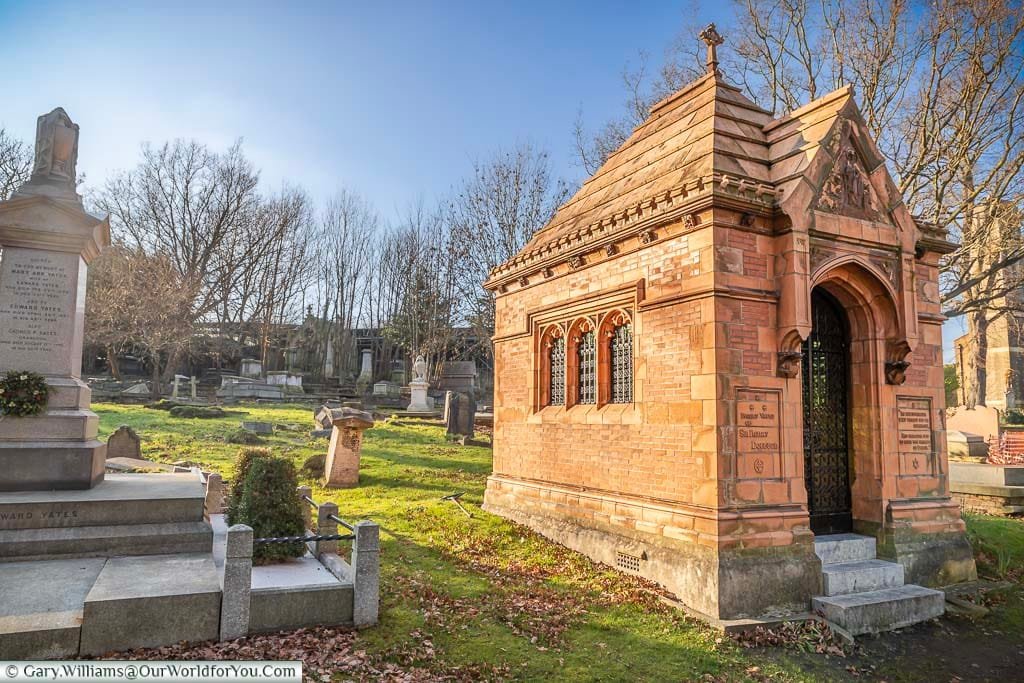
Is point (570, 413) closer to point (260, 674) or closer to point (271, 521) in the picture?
point (271, 521)

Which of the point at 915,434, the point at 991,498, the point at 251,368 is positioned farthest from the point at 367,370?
the point at 915,434

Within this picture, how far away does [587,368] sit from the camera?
37.0 ft

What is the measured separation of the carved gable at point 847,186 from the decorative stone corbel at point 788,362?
220cm

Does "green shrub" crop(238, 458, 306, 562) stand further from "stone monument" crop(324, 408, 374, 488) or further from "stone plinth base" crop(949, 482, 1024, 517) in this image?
"stone plinth base" crop(949, 482, 1024, 517)

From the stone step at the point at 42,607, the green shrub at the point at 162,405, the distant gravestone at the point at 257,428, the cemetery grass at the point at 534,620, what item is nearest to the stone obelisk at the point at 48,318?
the stone step at the point at 42,607

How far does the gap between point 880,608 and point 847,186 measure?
19.0 feet

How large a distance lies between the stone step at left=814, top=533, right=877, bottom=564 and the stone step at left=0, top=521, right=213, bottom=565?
26.8 feet

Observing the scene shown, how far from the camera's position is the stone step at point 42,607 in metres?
5.20

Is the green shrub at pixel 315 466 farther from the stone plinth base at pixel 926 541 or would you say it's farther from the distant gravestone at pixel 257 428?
the stone plinth base at pixel 926 541

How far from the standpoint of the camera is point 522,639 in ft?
22.2

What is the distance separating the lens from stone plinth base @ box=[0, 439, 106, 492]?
26.5ft

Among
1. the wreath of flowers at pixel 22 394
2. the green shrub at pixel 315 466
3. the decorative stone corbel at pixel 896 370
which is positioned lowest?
the green shrub at pixel 315 466

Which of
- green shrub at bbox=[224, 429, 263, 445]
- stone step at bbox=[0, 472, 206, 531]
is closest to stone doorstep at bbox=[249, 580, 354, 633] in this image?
stone step at bbox=[0, 472, 206, 531]

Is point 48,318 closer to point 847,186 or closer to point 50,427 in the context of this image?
point 50,427
